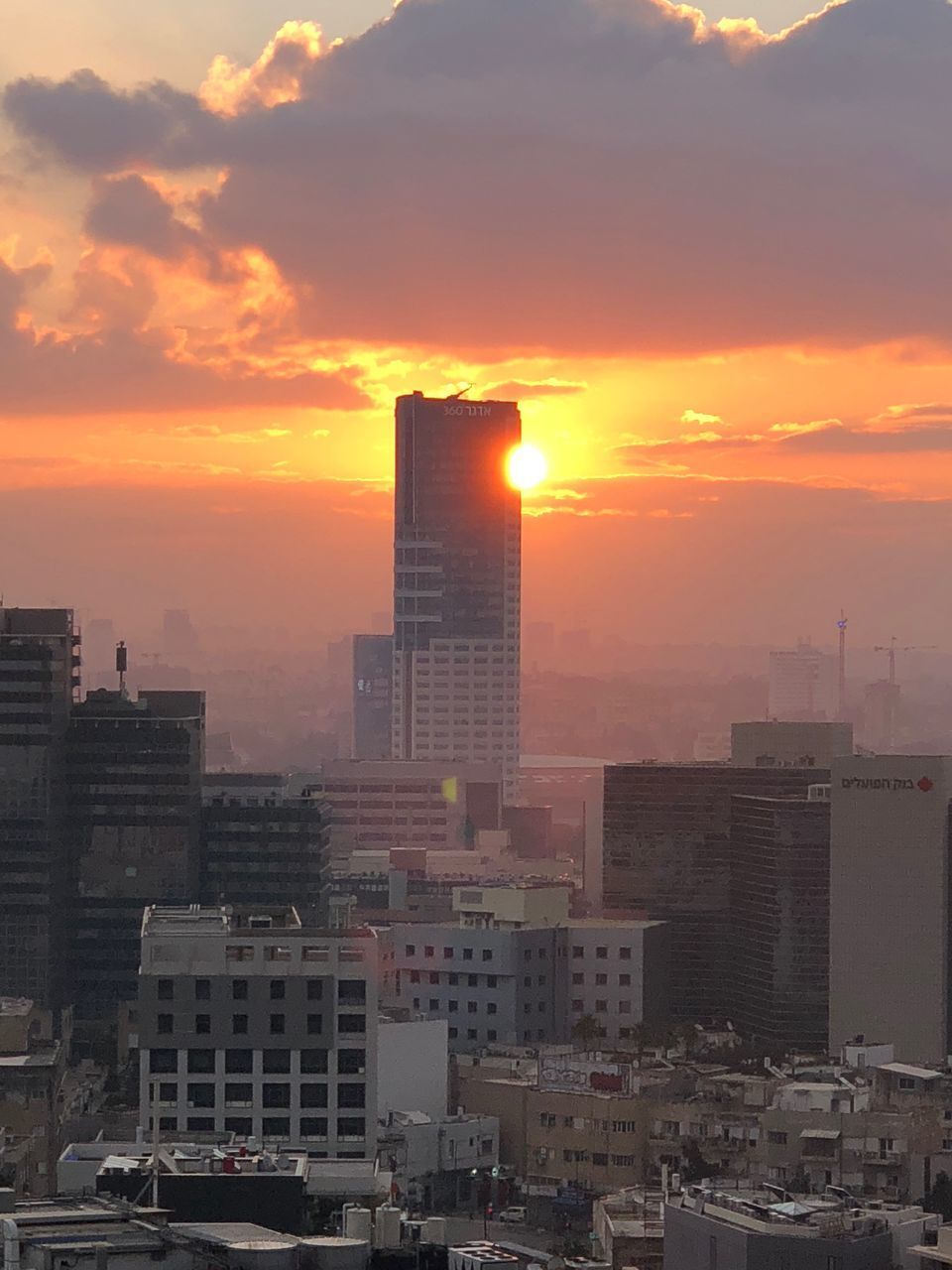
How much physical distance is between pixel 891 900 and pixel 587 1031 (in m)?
14.9

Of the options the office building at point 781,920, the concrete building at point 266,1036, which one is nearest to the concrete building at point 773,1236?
the concrete building at point 266,1036

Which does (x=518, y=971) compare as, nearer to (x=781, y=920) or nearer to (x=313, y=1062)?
(x=781, y=920)

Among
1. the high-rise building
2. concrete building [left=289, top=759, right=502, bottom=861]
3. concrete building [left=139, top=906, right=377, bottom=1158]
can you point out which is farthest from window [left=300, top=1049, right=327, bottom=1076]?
concrete building [left=289, top=759, right=502, bottom=861]

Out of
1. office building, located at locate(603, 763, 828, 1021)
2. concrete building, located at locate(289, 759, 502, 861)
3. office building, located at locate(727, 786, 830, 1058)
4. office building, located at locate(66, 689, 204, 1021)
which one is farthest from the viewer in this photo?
concrete building, located at locate(289, 759, 502, 861)

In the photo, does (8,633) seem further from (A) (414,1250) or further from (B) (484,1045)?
(A) (414,1250)

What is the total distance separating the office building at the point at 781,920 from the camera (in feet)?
340

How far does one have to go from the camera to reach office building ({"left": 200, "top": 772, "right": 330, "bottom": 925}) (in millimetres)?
101000

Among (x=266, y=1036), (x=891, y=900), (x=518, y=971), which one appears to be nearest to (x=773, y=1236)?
(x=266, y=1036)

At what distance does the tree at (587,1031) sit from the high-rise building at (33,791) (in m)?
16.3

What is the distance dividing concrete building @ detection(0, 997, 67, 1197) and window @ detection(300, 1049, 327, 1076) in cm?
443

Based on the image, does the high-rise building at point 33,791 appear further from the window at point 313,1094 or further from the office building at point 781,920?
the window at point 313,1094

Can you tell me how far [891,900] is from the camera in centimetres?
10144

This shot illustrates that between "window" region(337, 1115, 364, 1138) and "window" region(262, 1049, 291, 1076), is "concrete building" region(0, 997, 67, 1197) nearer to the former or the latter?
"window" region(262, 1049, 291, 1076)

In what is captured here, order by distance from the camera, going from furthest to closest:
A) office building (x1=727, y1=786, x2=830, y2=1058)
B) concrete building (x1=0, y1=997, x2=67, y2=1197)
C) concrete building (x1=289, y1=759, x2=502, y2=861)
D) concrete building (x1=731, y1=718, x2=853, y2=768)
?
concrete building (x1=289, y1=759, x2=502, y2=861)
concrete building (x1=731, y1=718, x2=853, y2=768)
office building (x1=727, y1=786, x2=830, y2=1058)
concrete building (x1=0, y1=997, x2=67, y2=1197)
